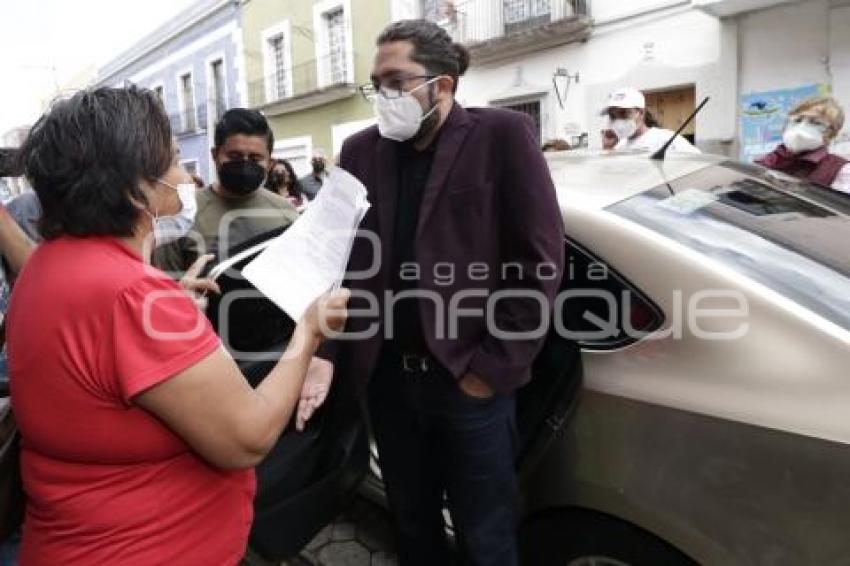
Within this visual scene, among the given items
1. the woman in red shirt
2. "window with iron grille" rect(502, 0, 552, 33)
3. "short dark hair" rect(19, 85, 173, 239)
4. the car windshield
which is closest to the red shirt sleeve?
the woman in red shirt

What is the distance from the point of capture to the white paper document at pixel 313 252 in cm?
148

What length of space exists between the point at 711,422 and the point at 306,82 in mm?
16598

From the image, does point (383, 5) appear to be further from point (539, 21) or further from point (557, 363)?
point (557, 363)

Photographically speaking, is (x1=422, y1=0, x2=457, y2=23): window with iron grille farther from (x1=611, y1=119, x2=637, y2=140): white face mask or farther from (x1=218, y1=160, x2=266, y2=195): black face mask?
(x1=218, y1=160, x2=266, y2=195): black face mask

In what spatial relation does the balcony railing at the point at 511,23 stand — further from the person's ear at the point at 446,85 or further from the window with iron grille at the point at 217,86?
the window with iron grille at the point at 217,86

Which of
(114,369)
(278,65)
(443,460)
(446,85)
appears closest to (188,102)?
(278,65)

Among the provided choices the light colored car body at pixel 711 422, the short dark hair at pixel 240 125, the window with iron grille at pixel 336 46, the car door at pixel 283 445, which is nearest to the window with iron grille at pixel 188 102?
the window with iron grille at pixel 336 46

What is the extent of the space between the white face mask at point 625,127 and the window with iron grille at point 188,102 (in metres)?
19.6

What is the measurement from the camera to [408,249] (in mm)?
1745

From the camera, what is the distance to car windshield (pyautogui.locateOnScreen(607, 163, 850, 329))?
1604mm

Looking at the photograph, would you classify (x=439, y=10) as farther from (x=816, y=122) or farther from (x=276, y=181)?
(x=816, y=122)

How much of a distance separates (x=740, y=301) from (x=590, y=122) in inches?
370

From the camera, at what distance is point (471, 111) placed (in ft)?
5.68

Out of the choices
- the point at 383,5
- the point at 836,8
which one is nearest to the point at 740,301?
the point at 836,8
